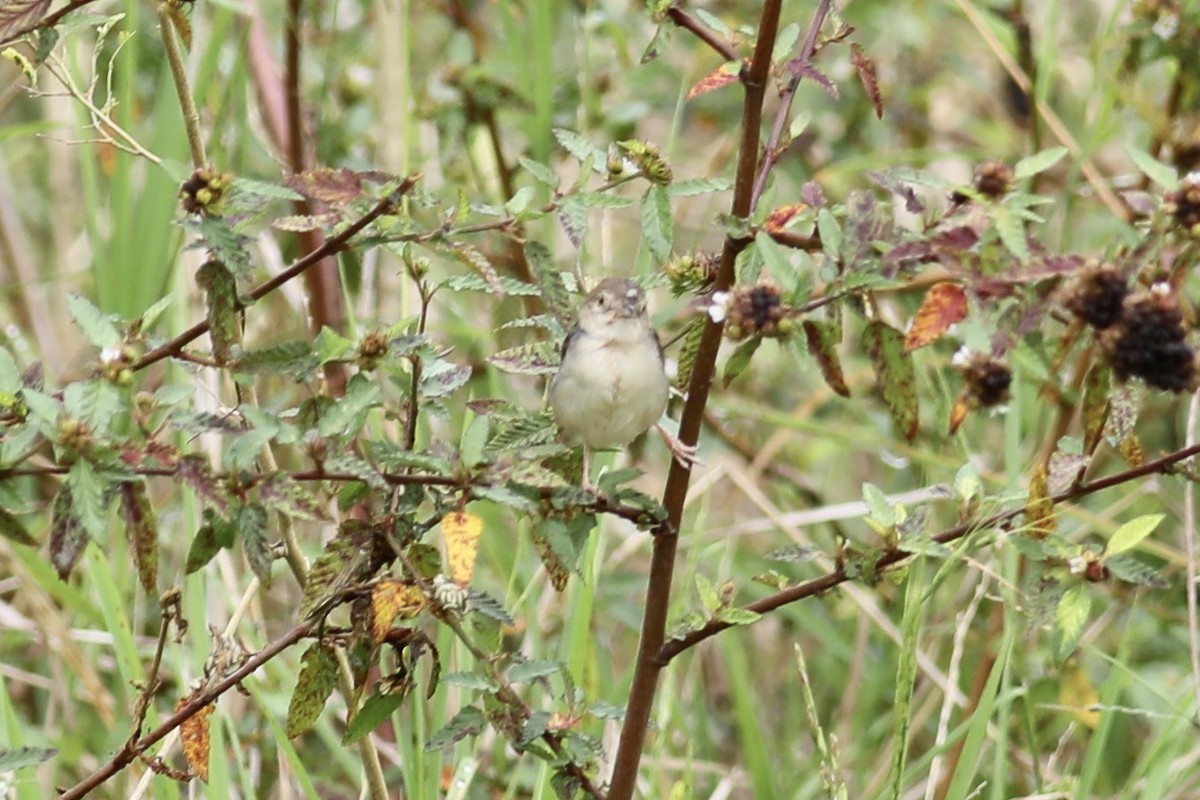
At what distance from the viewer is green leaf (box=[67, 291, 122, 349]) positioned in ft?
5.31

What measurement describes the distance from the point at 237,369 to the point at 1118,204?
274 cm

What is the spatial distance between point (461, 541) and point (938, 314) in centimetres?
54

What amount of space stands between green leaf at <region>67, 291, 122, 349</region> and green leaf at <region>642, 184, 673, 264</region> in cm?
58

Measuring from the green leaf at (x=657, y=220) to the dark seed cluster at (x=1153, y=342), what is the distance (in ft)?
1.71

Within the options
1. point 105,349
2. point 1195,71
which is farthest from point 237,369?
point 1195,71

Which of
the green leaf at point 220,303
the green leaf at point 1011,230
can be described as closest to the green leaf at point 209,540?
the green leaf at point 220,303

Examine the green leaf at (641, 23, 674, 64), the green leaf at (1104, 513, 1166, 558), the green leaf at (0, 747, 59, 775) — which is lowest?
the green leaf at (0, 747, 59, 775)

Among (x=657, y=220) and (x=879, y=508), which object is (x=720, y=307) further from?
(x=879, y=508)

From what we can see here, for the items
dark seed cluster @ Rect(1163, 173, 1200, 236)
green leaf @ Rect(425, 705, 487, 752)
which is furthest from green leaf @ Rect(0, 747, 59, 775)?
dark seed cluster @ Rect(1163, 173, 1200, 236)

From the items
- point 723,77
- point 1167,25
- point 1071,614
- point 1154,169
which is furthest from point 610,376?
point 1167,25

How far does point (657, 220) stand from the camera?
5.86 feet

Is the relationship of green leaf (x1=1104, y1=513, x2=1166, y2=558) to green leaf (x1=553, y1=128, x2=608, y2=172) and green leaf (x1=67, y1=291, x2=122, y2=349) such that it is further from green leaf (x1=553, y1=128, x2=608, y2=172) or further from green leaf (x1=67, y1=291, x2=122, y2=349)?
green leaf (x1=67, y1=291, x2=122, y2=349)

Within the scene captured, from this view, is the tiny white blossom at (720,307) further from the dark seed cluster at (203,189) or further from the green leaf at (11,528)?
the green leaf at (11,528)

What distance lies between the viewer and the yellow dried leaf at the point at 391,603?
5.65 ft
